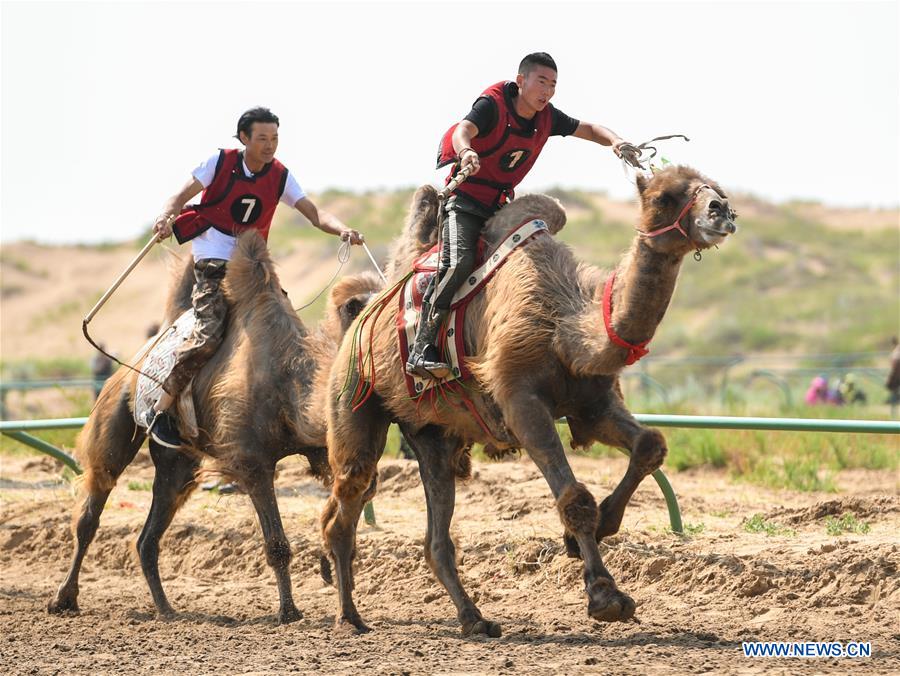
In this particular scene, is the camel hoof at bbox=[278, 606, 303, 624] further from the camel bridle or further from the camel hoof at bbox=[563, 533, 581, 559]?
the camel bridle

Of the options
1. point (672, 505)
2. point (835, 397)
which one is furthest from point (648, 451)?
point (835, 397)

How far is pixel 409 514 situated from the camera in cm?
1100

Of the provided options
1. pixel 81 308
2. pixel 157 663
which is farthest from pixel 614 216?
pixel 157 663

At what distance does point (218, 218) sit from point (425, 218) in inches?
69.9

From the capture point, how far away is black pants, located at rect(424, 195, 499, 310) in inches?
304

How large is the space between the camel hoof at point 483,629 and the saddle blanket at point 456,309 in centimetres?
134

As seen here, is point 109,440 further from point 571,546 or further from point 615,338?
point 615,338

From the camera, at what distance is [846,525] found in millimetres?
9008

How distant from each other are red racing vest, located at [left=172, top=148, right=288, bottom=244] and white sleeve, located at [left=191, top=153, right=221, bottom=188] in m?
0.03

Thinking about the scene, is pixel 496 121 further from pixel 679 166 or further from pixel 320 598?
pixel 320 598

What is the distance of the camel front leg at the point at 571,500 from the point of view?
6.64 m

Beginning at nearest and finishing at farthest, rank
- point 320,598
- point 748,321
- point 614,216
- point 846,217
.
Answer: point 320,598
point 748,321
point 614,216
point 846,217

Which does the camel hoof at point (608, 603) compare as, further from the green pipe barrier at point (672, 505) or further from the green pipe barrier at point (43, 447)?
the green pipe barrier at point (43, 447)

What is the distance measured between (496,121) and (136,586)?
4773 mm
